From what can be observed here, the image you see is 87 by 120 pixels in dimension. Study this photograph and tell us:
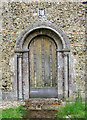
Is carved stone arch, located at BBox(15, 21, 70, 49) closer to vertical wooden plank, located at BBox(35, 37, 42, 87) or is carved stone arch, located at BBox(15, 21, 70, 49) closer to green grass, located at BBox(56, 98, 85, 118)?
vertical wooden plank, located at BBox(35, 37, 42, 87)

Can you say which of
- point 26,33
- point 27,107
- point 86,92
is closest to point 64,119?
point 27,107

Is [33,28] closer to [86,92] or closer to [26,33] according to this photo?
[26,33]

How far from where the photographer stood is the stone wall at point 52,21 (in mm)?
4723

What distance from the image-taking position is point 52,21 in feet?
15.5

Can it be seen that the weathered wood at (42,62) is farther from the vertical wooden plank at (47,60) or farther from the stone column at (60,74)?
the stone column at (60,74)

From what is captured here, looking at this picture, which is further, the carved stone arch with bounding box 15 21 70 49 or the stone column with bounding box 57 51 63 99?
the stone column with bounding box 57 51 63 99

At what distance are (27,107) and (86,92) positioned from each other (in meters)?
2.18

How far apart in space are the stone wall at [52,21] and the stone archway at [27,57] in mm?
183

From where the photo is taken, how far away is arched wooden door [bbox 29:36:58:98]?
493cm

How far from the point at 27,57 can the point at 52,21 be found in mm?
1601

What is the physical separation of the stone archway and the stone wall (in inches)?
7.2

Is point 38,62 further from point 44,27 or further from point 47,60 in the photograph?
point 44,27

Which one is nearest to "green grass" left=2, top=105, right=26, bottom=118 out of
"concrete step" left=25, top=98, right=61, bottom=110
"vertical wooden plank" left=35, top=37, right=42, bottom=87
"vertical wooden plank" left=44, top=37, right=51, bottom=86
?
"concrete step" left=25, top=98, right=61, bottom=110

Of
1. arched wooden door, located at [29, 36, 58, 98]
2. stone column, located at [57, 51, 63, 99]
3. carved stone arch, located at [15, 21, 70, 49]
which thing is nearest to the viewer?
carved stone arch, located at [15, 21, 70, 49]
